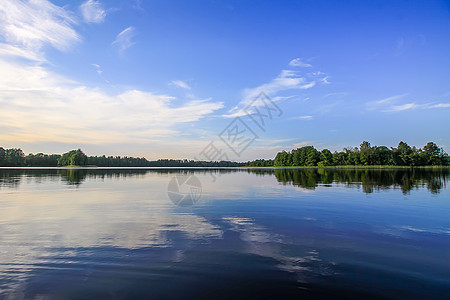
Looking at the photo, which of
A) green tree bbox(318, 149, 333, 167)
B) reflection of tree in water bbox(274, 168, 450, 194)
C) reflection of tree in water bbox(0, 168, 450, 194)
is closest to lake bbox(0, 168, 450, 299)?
reflection of tree in water bbox(274, 168, 450, 194)

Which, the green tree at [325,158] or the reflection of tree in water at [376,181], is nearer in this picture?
the reflection of tree in water at [376,181]

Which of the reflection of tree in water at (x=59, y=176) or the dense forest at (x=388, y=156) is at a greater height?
the dense forest at (x=388, y=156)

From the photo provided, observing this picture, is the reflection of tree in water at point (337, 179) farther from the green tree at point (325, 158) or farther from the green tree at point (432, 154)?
the green tree at point (325, 158)

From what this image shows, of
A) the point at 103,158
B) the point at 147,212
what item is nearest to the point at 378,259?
the point at 147,212

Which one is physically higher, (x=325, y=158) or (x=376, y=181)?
(x=325, y=158)

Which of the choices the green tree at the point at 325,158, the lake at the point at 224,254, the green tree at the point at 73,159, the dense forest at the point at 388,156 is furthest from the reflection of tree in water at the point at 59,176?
the green tree at the point at 325,158

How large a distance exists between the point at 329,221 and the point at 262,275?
20.6ft

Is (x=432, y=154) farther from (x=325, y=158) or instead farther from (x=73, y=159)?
(x=73, y=159)

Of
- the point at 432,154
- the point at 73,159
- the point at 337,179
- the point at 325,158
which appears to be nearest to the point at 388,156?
the point at 432,154

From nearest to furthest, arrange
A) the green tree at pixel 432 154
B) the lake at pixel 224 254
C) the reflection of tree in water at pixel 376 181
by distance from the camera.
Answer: the lake at pixel 224 254
the reflection of tree in water at pixel 376 181
the green tree at pixel 432 154

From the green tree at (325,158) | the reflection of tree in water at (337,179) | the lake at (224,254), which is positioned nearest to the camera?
the lake at (224,254)

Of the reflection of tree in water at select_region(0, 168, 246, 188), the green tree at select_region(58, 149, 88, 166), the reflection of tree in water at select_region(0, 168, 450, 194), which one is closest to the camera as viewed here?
the reflection of tree in water at select_region(0, 168, 450, 194)

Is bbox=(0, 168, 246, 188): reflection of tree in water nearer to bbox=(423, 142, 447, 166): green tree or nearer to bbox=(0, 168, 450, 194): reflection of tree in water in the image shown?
bbox=(0, 168, 450, 194): reflection of tree in water

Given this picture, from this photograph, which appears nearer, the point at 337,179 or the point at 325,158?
the point at 337,179
